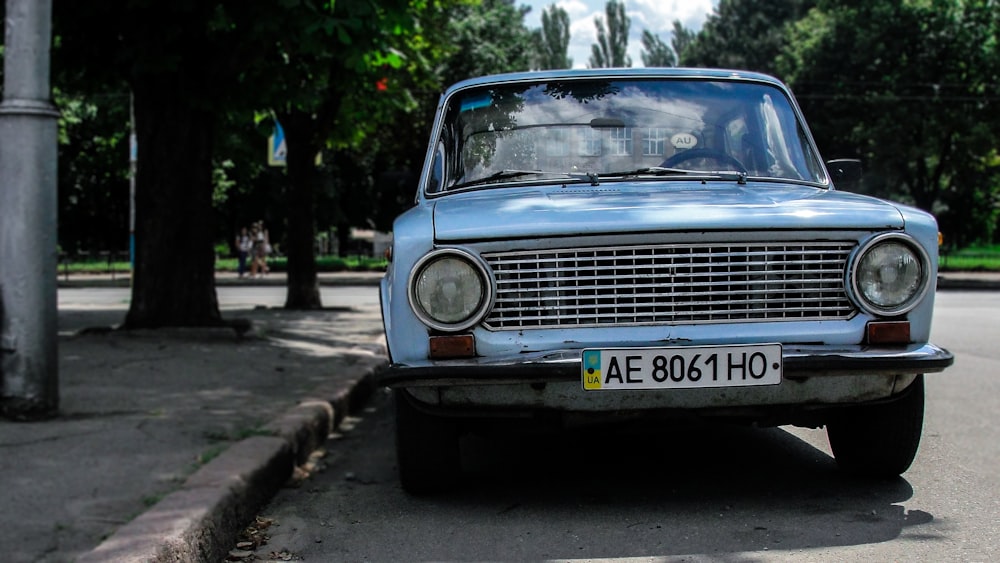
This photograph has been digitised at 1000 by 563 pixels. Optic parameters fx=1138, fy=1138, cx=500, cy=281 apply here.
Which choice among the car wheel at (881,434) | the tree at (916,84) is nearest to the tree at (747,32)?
the tree at (916,84)

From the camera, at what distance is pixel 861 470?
4.87 m

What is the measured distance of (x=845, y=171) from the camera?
18.9 ft

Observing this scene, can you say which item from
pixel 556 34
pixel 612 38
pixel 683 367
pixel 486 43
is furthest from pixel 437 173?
pixel 612 38

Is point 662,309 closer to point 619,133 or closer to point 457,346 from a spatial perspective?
point 457,346

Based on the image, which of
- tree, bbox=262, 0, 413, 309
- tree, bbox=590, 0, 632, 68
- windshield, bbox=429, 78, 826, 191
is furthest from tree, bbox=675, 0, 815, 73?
A: windshield, bbox=429, 78, 826, 191

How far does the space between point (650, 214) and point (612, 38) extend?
86.6 m

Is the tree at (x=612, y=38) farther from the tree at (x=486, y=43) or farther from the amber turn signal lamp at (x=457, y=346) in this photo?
the amber turn signal lamp at (x=457, y=346)

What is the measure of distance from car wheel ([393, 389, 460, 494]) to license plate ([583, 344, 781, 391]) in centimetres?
77

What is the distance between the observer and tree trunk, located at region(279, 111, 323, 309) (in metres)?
17.0

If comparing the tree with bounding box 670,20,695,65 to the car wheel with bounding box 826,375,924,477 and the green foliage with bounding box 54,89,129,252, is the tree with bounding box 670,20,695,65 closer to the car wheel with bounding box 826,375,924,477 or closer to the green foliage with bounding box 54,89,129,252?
the green foliage with bounding box 54,89,129,252

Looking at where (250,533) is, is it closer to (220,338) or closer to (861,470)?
(861,470)

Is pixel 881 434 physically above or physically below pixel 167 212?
below

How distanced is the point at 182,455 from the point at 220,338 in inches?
219

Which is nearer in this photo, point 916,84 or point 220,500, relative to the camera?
point 220,500
